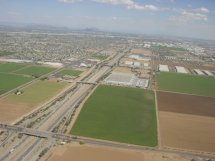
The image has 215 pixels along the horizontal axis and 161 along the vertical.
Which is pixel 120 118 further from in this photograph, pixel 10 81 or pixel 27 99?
pixel 10 81

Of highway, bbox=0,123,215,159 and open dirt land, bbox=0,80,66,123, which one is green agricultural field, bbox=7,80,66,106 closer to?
open dirt land, bbox=0,80,66,123

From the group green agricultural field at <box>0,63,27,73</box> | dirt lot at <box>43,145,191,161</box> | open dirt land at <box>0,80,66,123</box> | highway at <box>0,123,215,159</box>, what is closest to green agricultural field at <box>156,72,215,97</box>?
open dirt land at <box>0,80,66,123</box>

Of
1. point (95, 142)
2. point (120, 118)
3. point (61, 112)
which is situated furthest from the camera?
point (61, 112)

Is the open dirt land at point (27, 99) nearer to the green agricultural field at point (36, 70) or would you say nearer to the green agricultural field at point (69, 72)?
the green agricultural field at point (36, 70)

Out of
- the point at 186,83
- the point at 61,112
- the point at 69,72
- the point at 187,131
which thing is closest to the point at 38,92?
the point at 61,112

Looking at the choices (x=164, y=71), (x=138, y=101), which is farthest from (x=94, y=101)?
(x=164, y=71)

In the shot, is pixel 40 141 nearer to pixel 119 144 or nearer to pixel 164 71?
pixel 119 144

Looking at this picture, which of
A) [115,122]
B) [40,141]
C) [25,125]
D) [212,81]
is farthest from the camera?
[212,81]
